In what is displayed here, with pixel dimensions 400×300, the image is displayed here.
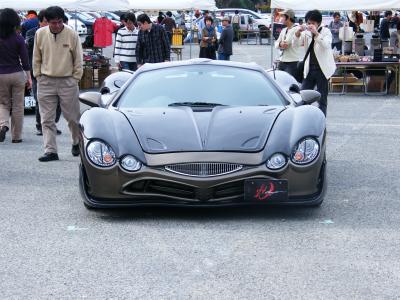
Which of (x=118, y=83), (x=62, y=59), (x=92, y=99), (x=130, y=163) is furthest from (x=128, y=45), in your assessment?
(x=130, y=163)

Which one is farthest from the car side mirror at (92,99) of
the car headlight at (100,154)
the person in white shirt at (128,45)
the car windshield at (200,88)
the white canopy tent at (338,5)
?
the white canopy tent at (338,5)

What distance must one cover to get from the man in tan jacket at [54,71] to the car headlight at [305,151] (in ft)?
12.7

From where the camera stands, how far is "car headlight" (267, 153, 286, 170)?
6.55m

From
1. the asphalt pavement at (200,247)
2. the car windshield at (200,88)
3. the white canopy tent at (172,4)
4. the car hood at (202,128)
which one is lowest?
the asphalt pavement at (200,247)

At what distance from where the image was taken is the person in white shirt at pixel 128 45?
1489cm

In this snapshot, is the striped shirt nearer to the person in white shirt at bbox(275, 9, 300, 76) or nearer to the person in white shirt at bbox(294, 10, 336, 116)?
the person in white shirt at bbox(275, 9, 300, 76)

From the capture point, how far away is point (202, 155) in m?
6.52

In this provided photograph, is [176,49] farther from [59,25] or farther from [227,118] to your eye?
[227,118]

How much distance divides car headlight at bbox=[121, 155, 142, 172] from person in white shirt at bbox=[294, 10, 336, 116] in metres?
5.77

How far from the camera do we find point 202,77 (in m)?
7.95

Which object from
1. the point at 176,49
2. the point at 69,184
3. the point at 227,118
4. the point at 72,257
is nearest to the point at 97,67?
the point at 176,49

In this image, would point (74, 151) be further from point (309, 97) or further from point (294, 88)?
point (309, 97)

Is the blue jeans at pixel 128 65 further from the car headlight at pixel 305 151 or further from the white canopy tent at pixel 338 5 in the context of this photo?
the car headlight at pixel 305 151

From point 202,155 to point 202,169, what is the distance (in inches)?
4.2
